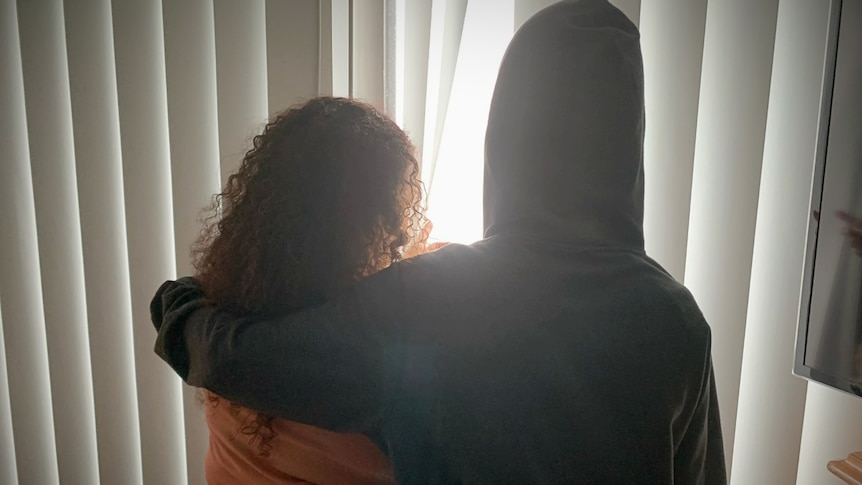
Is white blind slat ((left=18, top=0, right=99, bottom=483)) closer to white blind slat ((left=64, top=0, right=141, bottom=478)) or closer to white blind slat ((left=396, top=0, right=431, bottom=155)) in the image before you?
white blind slat ((left=64, top=0, right=141, bottom=478))

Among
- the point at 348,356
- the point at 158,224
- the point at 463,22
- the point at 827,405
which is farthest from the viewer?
the point at 158,224

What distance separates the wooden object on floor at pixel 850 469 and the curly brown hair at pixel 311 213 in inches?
26.7

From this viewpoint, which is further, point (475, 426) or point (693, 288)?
point (693, 288)

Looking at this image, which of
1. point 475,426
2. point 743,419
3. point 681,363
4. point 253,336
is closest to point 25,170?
point 253,336

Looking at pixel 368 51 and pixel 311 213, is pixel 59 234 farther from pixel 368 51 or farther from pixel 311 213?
pixel 311 213

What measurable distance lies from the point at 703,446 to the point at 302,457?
1.63 ft

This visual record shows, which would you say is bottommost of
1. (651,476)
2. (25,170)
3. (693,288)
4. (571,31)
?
(651,476)

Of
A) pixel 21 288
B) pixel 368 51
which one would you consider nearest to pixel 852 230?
pixel 368 51

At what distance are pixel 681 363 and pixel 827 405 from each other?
0.50 m

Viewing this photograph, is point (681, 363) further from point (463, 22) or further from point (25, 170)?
point (25, 170)

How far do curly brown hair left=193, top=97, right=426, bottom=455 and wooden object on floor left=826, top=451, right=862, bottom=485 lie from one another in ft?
2.23

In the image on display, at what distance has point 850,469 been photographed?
2.30ft

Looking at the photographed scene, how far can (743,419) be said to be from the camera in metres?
0.94

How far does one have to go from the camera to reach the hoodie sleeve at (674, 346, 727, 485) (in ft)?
2.10
